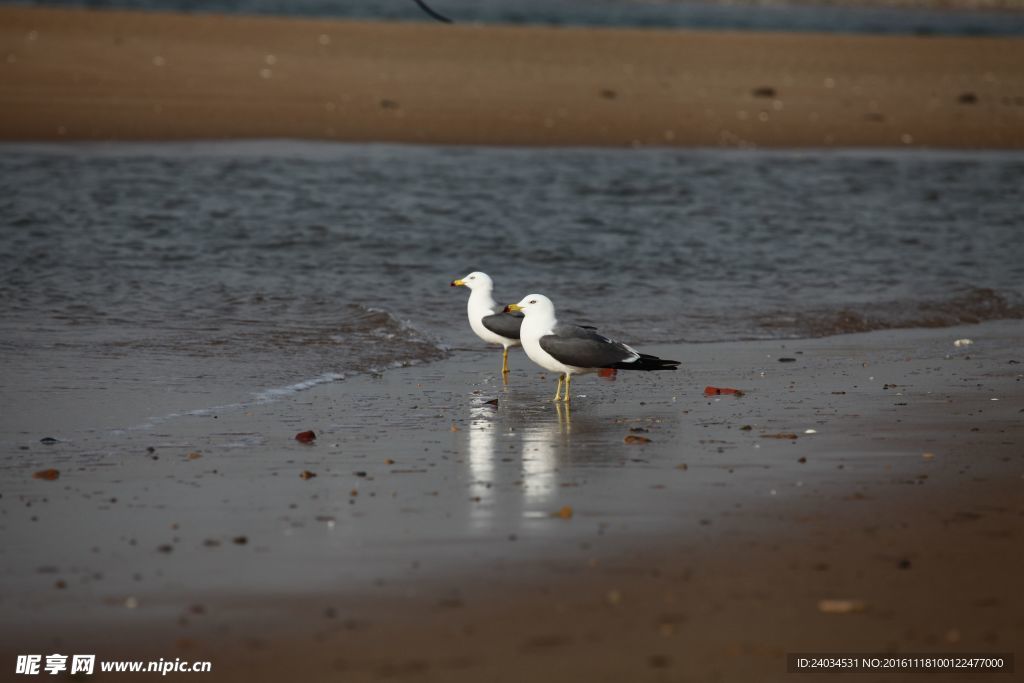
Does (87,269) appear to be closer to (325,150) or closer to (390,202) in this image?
(390,202)

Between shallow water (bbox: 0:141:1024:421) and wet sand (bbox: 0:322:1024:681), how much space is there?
1438mm

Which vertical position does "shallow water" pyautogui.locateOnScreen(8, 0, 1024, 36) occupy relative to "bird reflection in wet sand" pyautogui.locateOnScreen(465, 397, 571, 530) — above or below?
above

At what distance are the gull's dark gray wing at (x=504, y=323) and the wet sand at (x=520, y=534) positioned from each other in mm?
1226

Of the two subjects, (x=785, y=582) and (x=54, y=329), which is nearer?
(x=785, y=582)

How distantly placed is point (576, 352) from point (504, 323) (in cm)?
116

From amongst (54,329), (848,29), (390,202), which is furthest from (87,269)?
(848,29)

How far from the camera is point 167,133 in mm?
18672

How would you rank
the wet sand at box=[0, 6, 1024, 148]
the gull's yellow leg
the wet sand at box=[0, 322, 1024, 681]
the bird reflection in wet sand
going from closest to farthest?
the wet sand at box=[0, 322, 1024, 681] < the bird reflection in wet sand < the gull's yellow leg < the wet sand at box=[0, 6, 1024, 148]

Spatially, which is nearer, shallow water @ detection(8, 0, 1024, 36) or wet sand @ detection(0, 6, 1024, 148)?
wet sand @ detection(0, 6, 1024, 148)

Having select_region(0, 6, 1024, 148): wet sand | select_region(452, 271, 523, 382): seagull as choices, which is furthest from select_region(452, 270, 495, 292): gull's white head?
select_region(0, 6, 1024, 148): wet sand

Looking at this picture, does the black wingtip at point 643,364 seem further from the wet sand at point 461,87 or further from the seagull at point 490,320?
the wet sand at point 461,87

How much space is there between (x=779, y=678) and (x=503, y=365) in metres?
5.58

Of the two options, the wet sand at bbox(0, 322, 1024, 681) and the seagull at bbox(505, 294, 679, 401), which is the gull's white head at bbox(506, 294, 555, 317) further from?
the wet sand at bbox(0, 322, 1024, 681)

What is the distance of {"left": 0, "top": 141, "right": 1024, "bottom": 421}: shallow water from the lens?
10047mm
